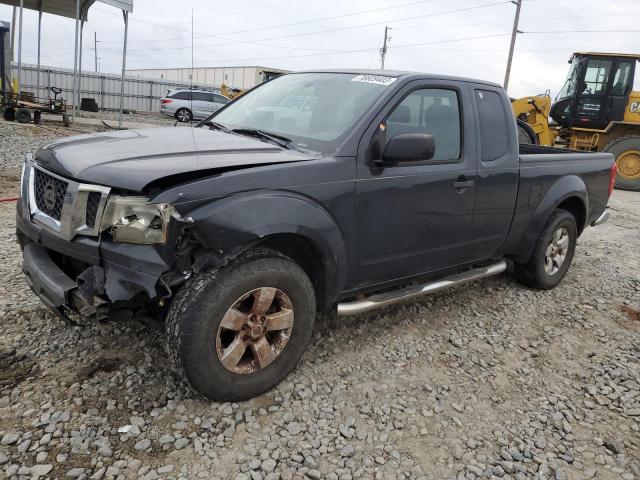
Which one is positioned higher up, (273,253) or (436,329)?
(273,253)

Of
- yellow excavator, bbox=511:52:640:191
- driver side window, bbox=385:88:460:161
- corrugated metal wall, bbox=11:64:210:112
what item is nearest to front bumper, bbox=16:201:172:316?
driver side window, bbox=385:88:460:161

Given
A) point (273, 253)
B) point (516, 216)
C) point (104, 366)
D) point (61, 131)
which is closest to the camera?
point (273, 253)

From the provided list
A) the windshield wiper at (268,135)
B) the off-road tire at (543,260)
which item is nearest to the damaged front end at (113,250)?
the windshield wiper at (268,135)

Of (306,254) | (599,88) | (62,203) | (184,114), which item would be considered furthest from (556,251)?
(184,114)

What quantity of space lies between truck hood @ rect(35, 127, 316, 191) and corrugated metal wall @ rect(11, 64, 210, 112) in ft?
86.4

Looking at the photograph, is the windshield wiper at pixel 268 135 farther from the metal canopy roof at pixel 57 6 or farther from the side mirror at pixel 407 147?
the metal canopy roof at pixel 57 6

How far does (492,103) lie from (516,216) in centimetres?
96

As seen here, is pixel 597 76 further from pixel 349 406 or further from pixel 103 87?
pixel 103 87

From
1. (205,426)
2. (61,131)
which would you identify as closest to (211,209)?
(205,426)

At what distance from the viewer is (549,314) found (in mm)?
4480

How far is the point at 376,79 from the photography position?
348 centimetres

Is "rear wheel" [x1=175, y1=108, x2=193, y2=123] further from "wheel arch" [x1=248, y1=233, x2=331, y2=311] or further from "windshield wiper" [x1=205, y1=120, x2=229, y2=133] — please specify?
"wheel arch" [x1=248, y1=233, x2=331, y2=311]

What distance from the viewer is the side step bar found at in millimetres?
3182

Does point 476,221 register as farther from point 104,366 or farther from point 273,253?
point 104,366
